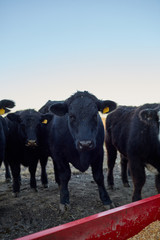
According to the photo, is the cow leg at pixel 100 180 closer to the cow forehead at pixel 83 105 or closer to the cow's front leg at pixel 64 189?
the cow's front leg at pixel 64 189

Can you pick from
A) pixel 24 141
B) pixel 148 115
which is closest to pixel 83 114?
pixel 148 115

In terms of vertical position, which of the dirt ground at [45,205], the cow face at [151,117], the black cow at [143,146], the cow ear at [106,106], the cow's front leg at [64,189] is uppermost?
the cow ear at [106,106]

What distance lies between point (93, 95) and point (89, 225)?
250 cm

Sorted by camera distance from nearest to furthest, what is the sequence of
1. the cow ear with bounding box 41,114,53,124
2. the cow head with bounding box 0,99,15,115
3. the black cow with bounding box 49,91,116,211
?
the black cow with bounding box 49,91,116,211 < the cow head with bounding box 0,99,15,115 < the cow ear with bounding box 41,114,53,124

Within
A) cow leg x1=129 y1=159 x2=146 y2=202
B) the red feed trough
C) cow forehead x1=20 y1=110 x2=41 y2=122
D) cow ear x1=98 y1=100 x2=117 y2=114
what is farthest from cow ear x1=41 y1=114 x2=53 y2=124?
the red feed trough

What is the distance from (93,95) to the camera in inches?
150

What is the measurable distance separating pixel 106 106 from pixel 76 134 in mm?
872

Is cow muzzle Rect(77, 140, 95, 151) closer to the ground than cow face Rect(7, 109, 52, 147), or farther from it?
A: closer to the ground

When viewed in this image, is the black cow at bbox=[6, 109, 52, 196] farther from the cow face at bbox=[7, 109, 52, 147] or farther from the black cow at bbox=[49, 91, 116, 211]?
the black cow at bbox=[49, 91, 116, 211]

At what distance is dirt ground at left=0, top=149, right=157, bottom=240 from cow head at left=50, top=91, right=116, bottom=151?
1257 millimetres

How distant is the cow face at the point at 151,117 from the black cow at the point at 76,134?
0.69m

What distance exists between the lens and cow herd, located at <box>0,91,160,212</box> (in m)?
3.25

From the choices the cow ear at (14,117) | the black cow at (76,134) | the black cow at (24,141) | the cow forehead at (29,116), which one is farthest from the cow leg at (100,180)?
the cow ear at (14,117)

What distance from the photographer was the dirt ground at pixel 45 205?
123 inches
